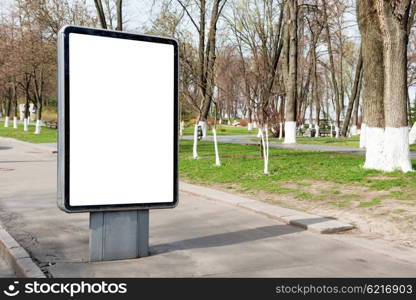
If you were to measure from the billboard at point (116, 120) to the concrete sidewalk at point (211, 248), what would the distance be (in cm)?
71

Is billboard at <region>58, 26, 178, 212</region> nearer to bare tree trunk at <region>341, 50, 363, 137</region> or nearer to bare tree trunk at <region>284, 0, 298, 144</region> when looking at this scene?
bare tree trunk at <region>284, 0, 298, 144</region>

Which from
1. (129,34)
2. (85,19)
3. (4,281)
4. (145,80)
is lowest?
(4,281)

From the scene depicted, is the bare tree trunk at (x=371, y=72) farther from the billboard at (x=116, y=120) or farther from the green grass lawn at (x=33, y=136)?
the green grass lawn at (x=33, y=136)

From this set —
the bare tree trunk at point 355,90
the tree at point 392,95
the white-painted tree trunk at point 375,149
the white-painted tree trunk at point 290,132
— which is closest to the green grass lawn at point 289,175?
the white-painted tree trunk at point 375,149

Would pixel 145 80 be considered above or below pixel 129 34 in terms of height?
below

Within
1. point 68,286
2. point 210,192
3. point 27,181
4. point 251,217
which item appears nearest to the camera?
point 68,286

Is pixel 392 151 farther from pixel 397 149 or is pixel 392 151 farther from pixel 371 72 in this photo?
pixel 371 72

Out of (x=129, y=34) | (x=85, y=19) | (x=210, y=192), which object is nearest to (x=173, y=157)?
(x=129, y=34)

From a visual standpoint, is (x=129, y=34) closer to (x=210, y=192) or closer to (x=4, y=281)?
(x=4, y=281)

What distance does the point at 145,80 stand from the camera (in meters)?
5.57

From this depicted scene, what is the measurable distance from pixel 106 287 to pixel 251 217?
4206 mm

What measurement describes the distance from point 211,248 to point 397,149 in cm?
808

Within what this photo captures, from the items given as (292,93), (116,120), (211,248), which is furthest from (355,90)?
(116,120)

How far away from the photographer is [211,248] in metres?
6.34
